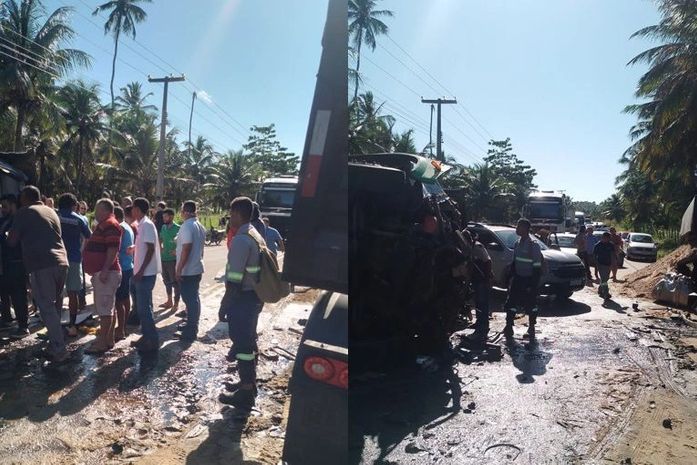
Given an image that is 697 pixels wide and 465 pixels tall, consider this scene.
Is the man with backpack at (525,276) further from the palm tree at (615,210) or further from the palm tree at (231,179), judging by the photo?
the palm tree at (615,210)

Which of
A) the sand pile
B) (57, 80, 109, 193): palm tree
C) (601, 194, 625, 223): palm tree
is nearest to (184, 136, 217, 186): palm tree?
the sand pile

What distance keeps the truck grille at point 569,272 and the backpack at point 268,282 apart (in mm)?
7146

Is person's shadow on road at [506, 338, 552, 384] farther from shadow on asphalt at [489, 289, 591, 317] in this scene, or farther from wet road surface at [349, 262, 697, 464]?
shadow on asphalt at [489, 289, 591, 317]

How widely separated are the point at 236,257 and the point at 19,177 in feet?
19.6

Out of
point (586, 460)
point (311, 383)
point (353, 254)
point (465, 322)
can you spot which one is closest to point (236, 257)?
point (353, 254)

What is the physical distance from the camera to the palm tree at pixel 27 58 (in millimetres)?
16281

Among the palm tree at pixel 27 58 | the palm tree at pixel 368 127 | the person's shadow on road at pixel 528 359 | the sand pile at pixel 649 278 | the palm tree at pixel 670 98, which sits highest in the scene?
the palm tree at pixel 27 58

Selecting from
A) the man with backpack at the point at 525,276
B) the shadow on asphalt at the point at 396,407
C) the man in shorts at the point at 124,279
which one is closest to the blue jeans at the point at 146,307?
the man in shorts at the point at 124,279

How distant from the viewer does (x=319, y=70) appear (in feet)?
7.27

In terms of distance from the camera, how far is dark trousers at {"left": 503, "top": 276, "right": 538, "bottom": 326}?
684 cm

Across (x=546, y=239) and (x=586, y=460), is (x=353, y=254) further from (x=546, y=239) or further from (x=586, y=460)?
(x=546, y=239)

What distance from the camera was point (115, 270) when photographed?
200 inches

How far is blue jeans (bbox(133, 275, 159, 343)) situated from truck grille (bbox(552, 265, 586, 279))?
23.5 feet

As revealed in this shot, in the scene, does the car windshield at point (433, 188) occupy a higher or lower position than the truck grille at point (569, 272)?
higher
